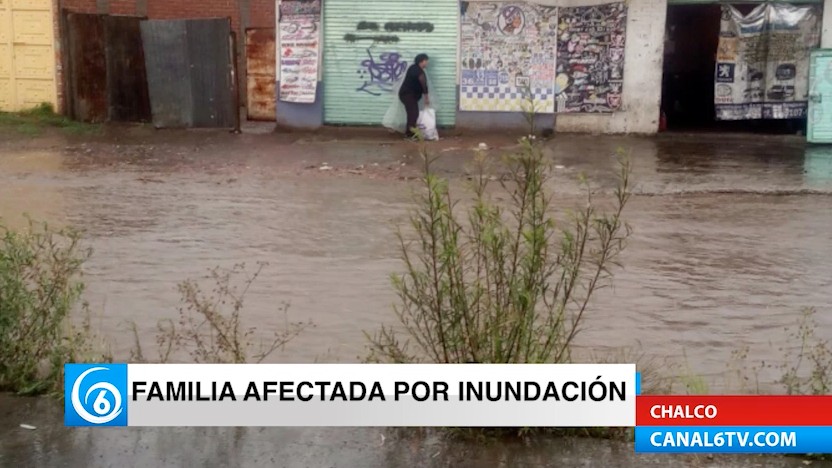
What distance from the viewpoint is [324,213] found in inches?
431

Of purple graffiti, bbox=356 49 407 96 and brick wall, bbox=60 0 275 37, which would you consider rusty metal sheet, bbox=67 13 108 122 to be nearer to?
brick wall, bbox=60 0 275 37

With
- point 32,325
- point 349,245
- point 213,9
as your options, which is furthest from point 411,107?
point 32,325

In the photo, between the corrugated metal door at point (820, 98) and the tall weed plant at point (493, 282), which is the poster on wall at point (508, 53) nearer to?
the corrugated metal door at point (820, 98)

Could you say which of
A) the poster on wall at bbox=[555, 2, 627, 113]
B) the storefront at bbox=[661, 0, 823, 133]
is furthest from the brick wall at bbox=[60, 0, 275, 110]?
the storefront at bbox=[661, 0, 823, 133]

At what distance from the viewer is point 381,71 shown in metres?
17.0

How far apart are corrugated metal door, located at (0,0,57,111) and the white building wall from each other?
8770 millimetres

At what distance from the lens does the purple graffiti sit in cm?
1688

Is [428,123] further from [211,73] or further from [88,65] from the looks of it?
[88,65]

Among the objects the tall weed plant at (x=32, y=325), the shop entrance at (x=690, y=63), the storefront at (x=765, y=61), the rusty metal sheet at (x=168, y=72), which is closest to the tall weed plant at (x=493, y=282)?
the tall weed plant at (x=32, y=325)

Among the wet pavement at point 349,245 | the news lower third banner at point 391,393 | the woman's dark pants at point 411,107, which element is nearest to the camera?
the news lower third banner at point 391,393

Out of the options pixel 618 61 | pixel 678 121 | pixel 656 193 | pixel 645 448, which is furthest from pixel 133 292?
pixel 678 121

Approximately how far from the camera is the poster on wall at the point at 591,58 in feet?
53.6

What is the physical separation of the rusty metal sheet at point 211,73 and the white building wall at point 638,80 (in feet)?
16.8

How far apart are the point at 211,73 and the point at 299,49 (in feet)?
4.65
